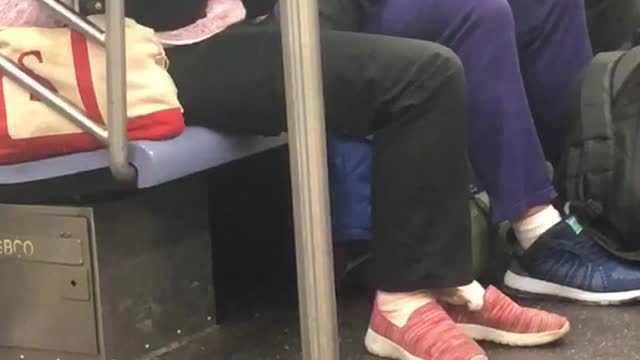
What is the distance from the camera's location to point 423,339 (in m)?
1.27

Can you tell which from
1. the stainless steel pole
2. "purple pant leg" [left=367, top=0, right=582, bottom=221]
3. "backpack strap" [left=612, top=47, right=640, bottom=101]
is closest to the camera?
the stainless steel pole

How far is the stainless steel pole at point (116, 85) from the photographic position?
3.73ft

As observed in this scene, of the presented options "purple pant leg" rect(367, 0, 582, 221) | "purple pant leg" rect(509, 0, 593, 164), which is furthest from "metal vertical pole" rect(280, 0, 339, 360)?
"purple pant leg" rect(509, 0, 593, 164)

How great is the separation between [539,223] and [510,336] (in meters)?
0.22

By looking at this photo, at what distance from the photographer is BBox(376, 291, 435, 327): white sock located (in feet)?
4.22

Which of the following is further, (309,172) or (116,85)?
(116,85)

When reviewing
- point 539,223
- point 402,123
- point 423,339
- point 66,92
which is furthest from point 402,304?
point 66,92

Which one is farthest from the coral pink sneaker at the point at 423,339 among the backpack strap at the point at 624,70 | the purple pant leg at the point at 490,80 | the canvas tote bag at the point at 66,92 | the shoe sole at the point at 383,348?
the backpack strap at the point at 624,70

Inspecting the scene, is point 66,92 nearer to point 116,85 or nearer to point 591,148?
point 116,85

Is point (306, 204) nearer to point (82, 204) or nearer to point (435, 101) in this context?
point (435, 101)

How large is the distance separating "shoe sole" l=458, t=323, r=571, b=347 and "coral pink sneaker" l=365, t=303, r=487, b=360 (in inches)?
3.1

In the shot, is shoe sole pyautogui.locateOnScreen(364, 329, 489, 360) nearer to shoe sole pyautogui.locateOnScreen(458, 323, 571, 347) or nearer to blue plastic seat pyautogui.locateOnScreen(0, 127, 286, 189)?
shoe sole pyautogui.locateOnScreen(458, 323, 571, 347)

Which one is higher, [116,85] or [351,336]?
[116,85]

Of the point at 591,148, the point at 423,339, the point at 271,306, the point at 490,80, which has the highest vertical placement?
the point at 490,80
